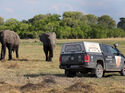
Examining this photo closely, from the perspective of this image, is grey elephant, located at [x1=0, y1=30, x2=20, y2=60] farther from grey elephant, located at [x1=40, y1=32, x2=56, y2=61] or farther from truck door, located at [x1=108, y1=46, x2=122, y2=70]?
truck door, located at [x1=108, y1=46, x2=122, y2=70]

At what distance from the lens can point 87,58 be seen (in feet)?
45.9

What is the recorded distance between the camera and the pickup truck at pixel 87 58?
14117mm

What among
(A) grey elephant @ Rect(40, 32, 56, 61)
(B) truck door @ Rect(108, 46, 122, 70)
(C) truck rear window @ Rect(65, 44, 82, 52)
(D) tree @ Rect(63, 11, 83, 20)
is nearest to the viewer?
(C) truck rear window @ Rect(65, 44, 82, 52)

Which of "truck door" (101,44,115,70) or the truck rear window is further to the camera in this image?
"truck door" (101,44,115,70)

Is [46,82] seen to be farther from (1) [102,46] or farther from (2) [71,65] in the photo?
(1) [102,46]

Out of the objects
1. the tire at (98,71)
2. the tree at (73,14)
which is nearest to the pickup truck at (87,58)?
the tire at (98,71)

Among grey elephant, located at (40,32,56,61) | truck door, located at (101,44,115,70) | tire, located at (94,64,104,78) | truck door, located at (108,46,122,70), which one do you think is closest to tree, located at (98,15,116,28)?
grey elephant, located at (40,32,56,61)

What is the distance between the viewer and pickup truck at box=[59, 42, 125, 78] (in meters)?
14.1

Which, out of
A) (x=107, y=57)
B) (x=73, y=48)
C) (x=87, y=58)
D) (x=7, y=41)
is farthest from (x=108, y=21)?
(x=87, y=58)

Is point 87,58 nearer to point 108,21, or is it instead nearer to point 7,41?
point 7,41

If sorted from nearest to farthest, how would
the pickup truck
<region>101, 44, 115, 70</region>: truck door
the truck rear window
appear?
1. the pickup truck
2. the truck rear window
3. <region>101, 44, 115, 70</region>: truck door

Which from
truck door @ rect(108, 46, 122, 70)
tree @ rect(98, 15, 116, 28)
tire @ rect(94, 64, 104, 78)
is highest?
tree @ rect(98, 15, 116, 28)

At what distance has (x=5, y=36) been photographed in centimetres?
2430

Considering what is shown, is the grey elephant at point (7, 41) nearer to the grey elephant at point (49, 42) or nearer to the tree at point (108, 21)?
the grey elephant at point (49, 42)
